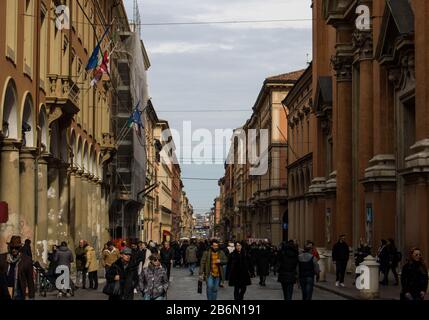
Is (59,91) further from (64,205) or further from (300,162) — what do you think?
(300,162)

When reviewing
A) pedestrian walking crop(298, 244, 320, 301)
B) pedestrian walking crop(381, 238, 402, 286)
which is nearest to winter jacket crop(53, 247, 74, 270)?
pedestrian walking crop(298, 244, 320, 301)

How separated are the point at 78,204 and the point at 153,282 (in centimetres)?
2896

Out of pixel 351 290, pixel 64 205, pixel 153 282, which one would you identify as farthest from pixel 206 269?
pixel 64 205

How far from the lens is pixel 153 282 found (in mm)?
16031

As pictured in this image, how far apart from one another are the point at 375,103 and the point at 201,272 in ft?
47.9

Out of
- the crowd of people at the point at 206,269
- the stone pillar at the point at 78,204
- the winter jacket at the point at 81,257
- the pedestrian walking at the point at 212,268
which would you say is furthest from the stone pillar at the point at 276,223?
the pedestrian walking at the point at 212,268

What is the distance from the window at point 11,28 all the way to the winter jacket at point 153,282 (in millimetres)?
12629

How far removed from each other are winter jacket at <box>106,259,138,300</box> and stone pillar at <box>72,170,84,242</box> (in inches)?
1045

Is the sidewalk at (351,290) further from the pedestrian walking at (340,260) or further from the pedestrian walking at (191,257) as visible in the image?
the pedestrian walking at (191,257)

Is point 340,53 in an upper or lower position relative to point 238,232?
upper

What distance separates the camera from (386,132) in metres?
33.1

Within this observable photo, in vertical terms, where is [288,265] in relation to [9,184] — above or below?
below
